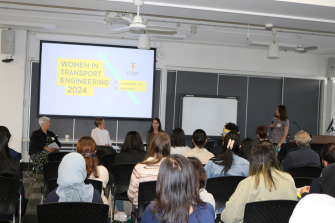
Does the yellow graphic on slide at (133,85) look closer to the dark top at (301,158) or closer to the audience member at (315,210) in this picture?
the dark top at (301,158)

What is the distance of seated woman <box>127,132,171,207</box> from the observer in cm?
293

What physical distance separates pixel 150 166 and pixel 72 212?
1.02m

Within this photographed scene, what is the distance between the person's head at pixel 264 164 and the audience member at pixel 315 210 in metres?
1.56

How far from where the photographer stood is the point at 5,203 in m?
2.86

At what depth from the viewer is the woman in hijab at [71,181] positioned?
2248 millimetres

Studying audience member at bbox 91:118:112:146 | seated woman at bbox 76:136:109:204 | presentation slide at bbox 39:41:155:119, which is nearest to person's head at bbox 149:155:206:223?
seated woman at bbox 76:136:109:204

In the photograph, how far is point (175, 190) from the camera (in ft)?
5.06

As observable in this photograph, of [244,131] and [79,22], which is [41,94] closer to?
[79,22]

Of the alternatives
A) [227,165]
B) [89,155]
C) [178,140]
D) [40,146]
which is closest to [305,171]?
[227,165]

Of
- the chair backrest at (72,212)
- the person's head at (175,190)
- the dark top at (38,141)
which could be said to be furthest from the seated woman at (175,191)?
the dark top at (38,141)

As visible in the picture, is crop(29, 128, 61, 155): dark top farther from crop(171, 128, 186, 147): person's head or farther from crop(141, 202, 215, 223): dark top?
crop(141, 202, 215, 223): dark top

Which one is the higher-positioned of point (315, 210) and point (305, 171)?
point (315, 210)

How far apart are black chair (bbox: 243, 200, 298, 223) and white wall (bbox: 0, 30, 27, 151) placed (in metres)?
6.23

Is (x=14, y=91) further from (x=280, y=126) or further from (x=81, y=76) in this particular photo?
(x=280, y=126)
